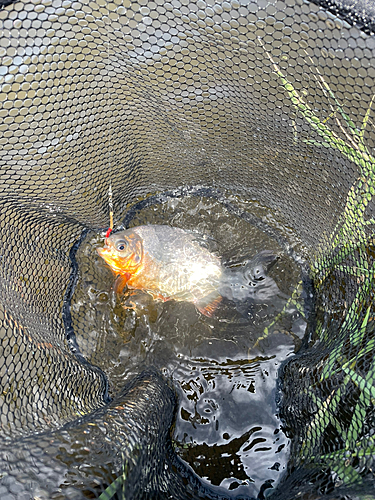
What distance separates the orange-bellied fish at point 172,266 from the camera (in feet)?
9.34

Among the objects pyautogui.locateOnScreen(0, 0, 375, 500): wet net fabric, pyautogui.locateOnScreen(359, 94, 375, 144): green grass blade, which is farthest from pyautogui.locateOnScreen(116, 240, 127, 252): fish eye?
pyautogui.locateOnScreen(359, 94, 375, 144): green grass blade

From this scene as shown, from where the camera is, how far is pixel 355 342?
2.21m

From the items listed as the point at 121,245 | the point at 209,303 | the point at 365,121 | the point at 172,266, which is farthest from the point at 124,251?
the point at 365,121

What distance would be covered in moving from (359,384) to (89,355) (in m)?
1.82

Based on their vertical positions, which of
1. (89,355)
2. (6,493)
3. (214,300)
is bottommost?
(89,355)

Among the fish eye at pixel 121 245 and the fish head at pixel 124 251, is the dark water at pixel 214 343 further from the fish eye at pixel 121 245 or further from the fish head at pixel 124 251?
the fish eye at pixel 121 245

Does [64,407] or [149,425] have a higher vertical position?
[149,425]

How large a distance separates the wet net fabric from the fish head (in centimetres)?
44

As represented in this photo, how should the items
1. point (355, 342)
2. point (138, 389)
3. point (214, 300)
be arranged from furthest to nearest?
point (214, 300)
point (138, 389)
point (355, 342)

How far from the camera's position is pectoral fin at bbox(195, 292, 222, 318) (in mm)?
2941

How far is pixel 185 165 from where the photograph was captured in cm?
320

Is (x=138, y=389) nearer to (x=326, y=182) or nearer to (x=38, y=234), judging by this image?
(x=38, y=234)

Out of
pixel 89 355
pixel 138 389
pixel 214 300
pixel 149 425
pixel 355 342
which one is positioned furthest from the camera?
pixel 214 300

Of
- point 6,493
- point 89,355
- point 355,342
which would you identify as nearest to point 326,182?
point 355,342
